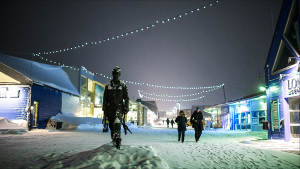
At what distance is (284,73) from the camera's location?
12.5m

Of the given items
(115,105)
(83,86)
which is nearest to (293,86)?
(115,105)

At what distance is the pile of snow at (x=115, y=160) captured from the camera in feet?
15.3

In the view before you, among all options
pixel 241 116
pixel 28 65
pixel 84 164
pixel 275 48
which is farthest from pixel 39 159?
pixel 241 116

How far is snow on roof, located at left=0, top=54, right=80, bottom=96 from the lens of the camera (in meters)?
20.2

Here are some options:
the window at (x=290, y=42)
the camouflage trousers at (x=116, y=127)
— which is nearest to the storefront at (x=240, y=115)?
the window at (x=290, y=42)

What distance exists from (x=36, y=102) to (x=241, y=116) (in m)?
23.6

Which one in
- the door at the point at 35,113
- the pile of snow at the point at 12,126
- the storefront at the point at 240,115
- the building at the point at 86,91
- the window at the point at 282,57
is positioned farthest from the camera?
the building at the point at 86,91

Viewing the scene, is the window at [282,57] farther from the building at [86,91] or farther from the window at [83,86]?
the window at [83,86]

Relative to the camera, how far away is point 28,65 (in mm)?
23062

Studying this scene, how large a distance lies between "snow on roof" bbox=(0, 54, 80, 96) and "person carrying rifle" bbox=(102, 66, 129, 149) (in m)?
15.9

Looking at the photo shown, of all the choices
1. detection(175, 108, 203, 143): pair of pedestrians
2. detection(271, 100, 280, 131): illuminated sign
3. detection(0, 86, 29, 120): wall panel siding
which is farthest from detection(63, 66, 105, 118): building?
detection(271, 100, 280, 131): illuminated sign

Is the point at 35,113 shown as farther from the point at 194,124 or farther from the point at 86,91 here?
the point at 194,124

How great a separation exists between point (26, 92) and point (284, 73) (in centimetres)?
1921

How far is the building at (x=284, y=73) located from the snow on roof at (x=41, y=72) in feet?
57.8
